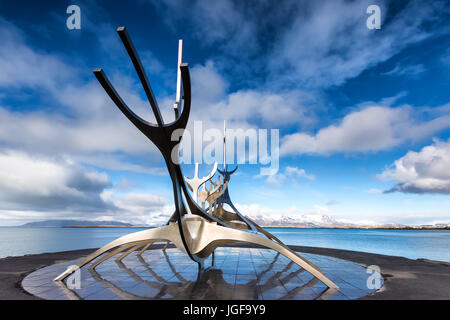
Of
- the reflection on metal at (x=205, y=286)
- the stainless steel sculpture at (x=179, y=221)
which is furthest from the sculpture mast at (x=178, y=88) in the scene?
the reflection on metal at (x=205, y=286)

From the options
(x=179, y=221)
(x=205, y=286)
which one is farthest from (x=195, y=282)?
(x=179, y=221)

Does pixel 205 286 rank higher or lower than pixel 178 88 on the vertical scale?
lower

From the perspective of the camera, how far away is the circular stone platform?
305 inches

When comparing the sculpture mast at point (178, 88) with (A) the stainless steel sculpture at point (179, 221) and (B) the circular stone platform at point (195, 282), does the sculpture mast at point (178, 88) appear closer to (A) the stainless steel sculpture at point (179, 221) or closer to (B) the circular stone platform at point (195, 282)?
(A) the stainless steel sculpture at point (179, 221)

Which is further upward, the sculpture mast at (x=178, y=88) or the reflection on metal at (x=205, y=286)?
the sculpture mast at (x=178, y=88)

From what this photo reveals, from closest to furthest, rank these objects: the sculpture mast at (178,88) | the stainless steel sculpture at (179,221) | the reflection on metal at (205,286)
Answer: the stainless steel sculpture at (179,221)
the reflection on metal at (205,286)
the sculpture mast at (178,88)

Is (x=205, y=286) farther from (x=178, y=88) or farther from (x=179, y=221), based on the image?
(x=178, y=88)

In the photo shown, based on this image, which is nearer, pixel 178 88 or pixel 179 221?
pixel 179 221

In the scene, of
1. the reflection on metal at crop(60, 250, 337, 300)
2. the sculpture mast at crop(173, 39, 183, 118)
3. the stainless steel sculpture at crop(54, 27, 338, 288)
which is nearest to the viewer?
the stainless steel sculpture at crop(54, 27, 338, 288)

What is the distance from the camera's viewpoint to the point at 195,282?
9.30 meters

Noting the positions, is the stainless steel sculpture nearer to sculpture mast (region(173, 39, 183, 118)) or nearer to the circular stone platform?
sculpture mast (region(173, 39, 183, 118))

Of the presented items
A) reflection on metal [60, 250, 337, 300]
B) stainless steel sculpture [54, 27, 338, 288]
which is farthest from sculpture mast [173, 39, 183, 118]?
reflection on metal [60, 250, 337, 300]

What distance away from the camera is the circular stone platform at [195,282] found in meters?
7.73
